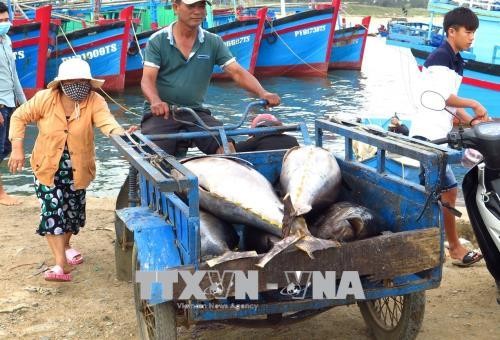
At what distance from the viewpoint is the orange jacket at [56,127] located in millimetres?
4379

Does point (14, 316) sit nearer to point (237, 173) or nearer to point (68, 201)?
point (68, 201)

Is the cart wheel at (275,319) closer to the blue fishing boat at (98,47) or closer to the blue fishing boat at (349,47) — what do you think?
the blue fishing boat at (98,47)

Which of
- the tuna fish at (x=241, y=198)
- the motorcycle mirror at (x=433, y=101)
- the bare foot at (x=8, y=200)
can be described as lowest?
the bare foot at (x=8, y=200)

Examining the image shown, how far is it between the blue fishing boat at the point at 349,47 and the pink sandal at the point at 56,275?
25323 mm

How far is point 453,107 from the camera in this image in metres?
4.59

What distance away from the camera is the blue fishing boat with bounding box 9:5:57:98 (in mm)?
16156

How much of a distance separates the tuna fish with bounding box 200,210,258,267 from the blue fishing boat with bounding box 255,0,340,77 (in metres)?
22.8

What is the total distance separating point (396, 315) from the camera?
366 centimetres

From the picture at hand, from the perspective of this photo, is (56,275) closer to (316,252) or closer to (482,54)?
(316,252)

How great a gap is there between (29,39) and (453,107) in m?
14.1

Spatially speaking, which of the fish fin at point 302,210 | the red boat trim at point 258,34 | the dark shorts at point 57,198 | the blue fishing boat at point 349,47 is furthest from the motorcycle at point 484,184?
the blue fishing boat at point 349,47

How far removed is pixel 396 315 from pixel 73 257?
8.42 ft

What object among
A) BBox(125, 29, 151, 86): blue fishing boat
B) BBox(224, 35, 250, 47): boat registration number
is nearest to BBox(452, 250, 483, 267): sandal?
BBox(125, 29, 151, 86): blue fishing boat

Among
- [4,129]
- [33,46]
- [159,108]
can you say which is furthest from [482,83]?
[33,46]
